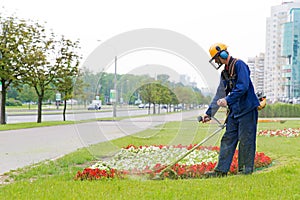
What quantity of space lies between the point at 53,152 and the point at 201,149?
3773 mm

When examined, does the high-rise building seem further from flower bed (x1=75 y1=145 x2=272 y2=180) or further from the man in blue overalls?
the man in blue overalls

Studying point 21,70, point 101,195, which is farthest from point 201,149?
point 21,70

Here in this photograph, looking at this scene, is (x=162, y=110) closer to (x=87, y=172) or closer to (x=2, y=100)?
(x=2, y=100)

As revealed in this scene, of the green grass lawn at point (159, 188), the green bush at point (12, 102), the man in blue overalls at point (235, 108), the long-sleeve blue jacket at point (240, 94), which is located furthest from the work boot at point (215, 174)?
the green bush at point (12, 102)

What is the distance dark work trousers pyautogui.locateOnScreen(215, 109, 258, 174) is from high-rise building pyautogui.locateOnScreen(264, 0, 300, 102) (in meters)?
80.2

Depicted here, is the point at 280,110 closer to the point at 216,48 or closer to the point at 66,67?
the point at 66,67

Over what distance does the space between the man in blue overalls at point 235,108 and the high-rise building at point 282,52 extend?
8023 centimetres

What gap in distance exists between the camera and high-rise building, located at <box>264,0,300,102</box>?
8306cm

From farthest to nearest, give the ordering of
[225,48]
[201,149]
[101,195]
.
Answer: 1. [201,149]
2. [225,48]
3. [101,195]

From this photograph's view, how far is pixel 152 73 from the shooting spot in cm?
1016

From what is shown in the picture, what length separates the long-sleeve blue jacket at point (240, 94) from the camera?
5520mm

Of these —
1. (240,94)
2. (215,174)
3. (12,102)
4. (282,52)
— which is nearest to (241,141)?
(215,174)

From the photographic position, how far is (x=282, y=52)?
281ft

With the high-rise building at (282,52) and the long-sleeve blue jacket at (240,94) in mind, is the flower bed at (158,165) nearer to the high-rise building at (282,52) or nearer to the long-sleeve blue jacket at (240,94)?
the long-sleeve blue jacket at (240,94)
